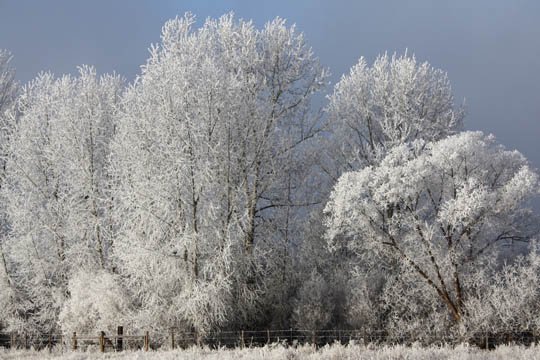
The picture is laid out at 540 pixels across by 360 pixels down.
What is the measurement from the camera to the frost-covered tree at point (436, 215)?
70.6 ft

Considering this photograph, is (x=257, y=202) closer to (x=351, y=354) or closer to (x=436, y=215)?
(x=436, y=215)

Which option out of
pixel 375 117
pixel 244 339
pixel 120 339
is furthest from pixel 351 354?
pixel 375 117

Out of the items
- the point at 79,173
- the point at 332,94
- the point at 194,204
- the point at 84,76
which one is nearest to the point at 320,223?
the point at 332,94

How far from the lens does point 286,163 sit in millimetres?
25781

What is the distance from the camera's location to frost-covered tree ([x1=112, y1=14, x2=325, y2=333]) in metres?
21.1

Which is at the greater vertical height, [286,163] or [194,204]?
[286,163]

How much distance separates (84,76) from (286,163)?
35.4ft

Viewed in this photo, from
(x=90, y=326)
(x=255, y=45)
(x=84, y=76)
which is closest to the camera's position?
(x=90, y=326)

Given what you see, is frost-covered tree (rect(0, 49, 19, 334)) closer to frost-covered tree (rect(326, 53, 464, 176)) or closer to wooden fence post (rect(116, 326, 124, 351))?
wooden fence post (rect(116, 326, 124, 351))

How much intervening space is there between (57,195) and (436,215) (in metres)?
17.3

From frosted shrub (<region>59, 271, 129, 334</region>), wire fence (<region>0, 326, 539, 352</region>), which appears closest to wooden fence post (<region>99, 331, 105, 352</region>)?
wire fence (<region>0, 326, 539, 352</region>)

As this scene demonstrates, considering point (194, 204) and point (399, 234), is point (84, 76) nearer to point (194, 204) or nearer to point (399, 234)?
point (194, 204)

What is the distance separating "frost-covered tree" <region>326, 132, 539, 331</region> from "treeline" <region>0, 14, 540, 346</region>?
0.29 feet

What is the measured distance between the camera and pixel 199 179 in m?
21.6
